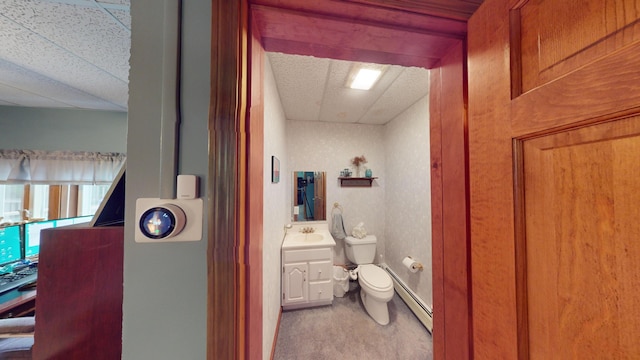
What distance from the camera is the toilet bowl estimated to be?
1838mm

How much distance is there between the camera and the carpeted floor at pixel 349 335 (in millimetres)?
1576

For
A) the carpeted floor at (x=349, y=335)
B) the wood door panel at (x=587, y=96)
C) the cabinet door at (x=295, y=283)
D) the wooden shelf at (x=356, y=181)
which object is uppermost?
the wood door panel at (x=587, y=96)

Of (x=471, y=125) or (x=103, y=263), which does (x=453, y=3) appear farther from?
(x=103, y=263)

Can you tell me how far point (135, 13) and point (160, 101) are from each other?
24cm

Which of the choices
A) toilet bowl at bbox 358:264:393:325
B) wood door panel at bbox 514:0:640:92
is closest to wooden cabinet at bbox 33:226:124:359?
wood door panel at bbox 514:0:640:92

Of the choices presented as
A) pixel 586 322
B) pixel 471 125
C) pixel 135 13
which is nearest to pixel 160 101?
pixel 135 13

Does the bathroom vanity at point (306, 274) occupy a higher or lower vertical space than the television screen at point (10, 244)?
lower

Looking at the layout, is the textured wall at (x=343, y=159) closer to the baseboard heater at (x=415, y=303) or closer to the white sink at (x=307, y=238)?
the white sink at (x=307, y=238)

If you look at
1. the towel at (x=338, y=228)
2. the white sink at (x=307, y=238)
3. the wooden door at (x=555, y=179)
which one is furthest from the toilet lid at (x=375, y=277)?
the wooden door at (x=555, y=179)

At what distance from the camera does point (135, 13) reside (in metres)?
0.50

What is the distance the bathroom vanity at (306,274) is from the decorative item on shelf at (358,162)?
45.7 inches

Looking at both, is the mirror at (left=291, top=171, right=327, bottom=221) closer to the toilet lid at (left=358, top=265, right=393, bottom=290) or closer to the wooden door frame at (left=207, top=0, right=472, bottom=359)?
the toilet lid at (left=358, top=265, right=393, bottom=290)

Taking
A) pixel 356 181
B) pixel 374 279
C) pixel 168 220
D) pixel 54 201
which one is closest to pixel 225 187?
pixel 168 220

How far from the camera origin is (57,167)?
2178mm
